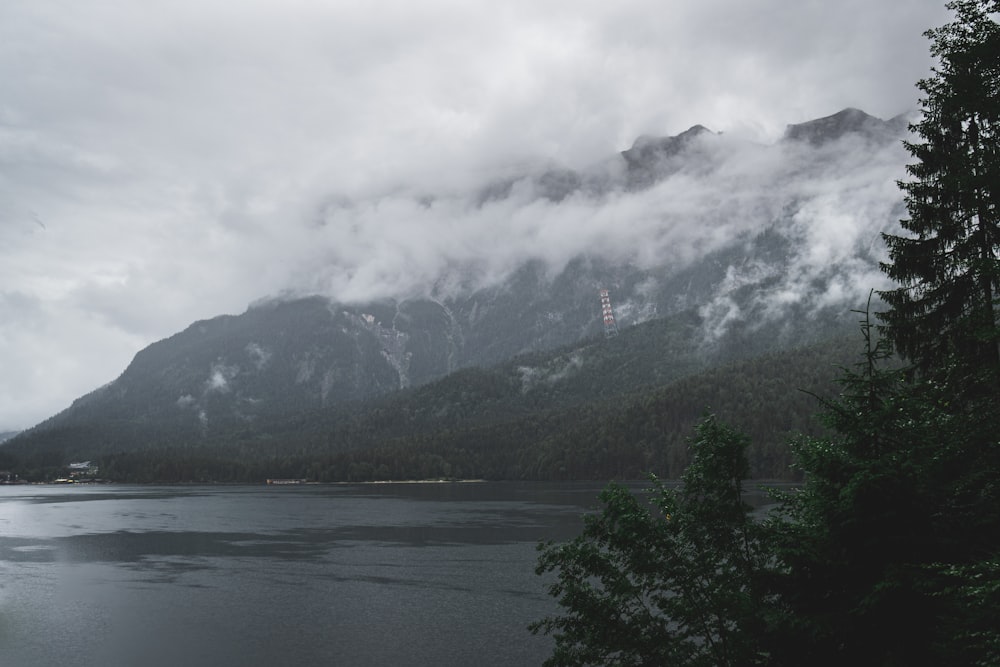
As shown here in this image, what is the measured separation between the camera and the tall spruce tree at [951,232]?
70.3 ft

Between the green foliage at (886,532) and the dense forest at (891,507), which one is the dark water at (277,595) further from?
the green foliage at (886,532)

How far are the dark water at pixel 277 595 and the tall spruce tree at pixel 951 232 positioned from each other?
144 ft

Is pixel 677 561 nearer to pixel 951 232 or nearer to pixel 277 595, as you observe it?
pixel 951 232

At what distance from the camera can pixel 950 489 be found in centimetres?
1903

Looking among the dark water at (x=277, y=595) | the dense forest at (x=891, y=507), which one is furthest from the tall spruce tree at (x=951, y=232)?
the dark water at (x=277, y=595)

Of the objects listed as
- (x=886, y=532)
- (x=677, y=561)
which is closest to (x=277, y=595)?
(x=677, y=561)

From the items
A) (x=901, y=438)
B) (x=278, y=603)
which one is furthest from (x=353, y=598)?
(x=901, y=438)

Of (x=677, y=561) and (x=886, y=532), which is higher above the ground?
(x=886, y=532)

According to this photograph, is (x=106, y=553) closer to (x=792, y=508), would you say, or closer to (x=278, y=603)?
(x=278, y=603)

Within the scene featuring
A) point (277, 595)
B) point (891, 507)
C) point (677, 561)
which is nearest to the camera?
point (891, 507)

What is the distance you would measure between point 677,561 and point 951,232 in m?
15.6

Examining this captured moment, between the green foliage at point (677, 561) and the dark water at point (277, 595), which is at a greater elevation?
the green foliage at point (677, 561)

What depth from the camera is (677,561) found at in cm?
2528

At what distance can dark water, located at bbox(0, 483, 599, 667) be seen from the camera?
64.4m
